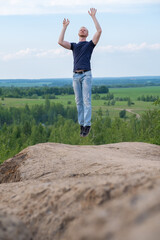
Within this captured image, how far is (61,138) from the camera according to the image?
60062 millimetres

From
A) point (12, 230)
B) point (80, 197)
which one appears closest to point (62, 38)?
point (80, 197)

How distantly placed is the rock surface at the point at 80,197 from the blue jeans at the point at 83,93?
3.75 ft

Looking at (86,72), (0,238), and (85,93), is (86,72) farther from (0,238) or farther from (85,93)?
(0,238)

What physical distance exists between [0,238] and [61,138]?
55677 mm

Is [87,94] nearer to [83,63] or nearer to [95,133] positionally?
[83,63]

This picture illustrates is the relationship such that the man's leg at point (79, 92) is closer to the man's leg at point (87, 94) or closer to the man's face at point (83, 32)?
the man's leg at point (87, 94)

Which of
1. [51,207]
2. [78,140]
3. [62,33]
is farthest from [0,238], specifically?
[78,140]

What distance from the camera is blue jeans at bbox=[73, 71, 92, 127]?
35.1 ft

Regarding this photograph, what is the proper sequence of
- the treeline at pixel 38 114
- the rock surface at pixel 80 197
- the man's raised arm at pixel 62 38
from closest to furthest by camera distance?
A: the rock surface at pixel 80 197, the man's raised arm at pixel 62 38, the treeline at pixel 38 114

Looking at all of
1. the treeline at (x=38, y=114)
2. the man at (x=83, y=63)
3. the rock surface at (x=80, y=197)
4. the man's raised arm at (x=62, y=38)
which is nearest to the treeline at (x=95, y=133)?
the man at (x=83, y=63)

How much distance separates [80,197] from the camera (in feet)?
17.4

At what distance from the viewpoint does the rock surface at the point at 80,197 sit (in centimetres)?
281

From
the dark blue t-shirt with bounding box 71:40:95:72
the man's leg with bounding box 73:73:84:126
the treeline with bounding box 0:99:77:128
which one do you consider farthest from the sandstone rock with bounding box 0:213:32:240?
the treeline with bounding box 0:99:77:128

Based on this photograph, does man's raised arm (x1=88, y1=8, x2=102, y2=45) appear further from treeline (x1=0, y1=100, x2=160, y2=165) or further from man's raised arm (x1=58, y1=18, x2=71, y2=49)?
treeline (x1=0, y1=100, x2=160, y2=165)
